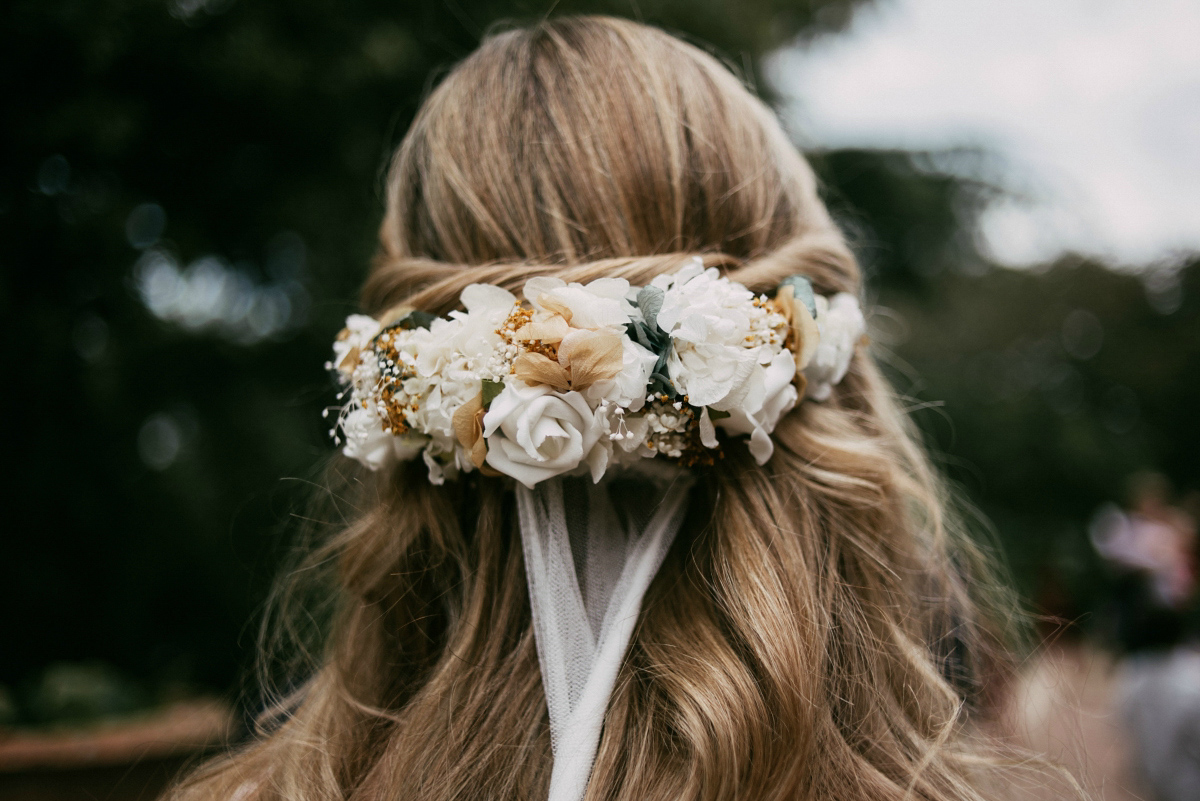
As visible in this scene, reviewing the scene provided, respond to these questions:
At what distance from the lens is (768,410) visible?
99 cm

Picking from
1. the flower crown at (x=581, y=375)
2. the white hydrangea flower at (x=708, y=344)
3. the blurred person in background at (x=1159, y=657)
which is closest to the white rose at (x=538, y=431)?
the flower crown at (x=581, y=375)

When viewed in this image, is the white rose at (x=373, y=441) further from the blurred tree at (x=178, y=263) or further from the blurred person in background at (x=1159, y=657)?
the blurred person in background at (x=1159, y=657)

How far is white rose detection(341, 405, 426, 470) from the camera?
3.30 feet

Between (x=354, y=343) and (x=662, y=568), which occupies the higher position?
(x=354, y=343)

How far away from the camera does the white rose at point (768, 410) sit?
957 mm

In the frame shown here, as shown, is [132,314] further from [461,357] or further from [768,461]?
[768,461]

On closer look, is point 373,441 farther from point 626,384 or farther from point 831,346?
point 831,346

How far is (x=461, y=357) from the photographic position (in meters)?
0.94

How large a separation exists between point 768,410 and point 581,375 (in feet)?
0.89

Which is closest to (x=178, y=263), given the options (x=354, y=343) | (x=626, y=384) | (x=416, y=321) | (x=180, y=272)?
(x=180, y=272)

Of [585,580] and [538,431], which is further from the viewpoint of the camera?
[585,580]

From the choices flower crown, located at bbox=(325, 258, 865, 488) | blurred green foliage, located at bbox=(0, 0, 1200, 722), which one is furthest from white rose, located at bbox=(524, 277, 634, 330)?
blurred green foliage, located at bbox=(0, 0, 1200, 722)

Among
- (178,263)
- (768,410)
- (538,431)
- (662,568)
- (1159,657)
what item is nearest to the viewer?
(538,431)

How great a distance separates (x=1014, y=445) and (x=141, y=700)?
32.8ft
